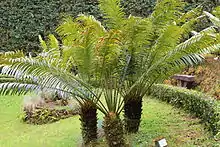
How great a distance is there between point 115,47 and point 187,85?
453 centimetres

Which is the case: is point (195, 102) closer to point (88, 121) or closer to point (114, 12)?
point (88, 121)

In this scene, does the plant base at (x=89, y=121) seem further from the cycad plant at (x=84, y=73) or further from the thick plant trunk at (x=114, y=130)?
the thick plant trunk at (x=114, y=130)

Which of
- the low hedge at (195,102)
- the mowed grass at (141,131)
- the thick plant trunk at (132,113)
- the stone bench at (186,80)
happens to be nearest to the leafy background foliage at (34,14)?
the mowed grass at (141,131)

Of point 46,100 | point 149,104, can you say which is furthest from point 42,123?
point 149,104

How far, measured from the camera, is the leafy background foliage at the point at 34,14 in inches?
547

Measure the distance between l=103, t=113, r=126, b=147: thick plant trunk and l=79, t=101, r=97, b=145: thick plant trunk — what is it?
510mm

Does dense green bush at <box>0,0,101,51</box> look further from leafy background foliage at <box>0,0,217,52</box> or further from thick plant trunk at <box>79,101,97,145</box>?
thick plant trunk at <box>79,101,97,145</box>

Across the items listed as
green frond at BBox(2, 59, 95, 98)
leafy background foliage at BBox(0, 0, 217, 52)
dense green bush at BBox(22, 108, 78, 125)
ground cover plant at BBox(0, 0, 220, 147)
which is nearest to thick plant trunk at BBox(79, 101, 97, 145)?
ground cover plant at BBox(0, 0, 220, 147)

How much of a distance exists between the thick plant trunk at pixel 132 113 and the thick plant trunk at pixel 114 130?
65 cm

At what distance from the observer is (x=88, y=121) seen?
646 cm

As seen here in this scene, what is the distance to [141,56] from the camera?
6.34 metres

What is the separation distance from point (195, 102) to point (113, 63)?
7.14 ft

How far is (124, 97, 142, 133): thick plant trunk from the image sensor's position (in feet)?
21.6

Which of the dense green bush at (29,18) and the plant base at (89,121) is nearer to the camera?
the plant base at (89,121)
